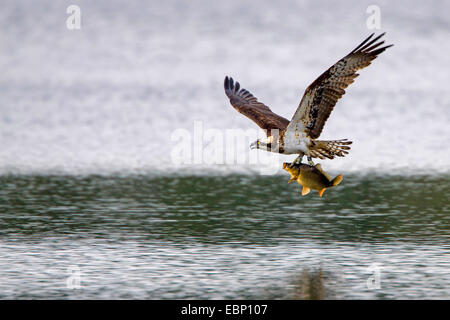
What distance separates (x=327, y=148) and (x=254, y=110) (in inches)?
81.5

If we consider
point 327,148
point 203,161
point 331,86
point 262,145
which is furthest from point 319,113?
point 203,161

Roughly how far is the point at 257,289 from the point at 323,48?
20.7 metres

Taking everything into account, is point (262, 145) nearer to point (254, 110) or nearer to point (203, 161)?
point (254, 110)


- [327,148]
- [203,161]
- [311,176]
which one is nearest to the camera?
[311,176]

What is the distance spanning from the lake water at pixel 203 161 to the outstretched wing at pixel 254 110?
1343 millimetres

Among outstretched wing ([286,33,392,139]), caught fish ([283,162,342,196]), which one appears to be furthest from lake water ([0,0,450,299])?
outstretched wing ([286,33,392,139])

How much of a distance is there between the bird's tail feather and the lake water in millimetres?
1088

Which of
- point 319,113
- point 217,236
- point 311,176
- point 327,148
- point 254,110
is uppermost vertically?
point 254,110

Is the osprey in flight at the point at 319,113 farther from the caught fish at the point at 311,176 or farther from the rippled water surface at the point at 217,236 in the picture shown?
the rippled water surface at the point at 217,236

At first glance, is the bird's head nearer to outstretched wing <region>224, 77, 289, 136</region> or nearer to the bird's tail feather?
outstretched wing <region>224, 77, 289, 136</region>

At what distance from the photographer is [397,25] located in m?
31.0

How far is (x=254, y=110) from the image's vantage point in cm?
1264

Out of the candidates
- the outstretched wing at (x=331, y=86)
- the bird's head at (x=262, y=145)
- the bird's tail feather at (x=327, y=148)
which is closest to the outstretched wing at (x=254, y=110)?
the bird's head at (x=262, y=145)
